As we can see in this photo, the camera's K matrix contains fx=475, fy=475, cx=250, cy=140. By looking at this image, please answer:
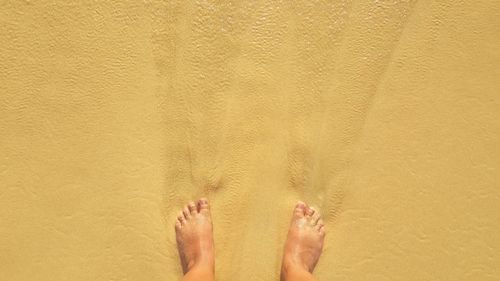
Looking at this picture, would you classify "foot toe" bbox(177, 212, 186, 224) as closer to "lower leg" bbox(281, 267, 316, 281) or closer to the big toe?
the big toe

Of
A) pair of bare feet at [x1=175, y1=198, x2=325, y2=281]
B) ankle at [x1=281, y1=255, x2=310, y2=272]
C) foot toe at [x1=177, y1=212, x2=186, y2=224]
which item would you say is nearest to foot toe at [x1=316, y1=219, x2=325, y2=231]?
pair of bare feet at [x1=175, y1=198, x2=325, y2=281]

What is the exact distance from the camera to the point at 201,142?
1884 millimetres

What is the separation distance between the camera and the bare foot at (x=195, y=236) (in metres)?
1.85

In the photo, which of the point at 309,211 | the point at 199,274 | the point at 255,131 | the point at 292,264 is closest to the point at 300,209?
the point at 309,211

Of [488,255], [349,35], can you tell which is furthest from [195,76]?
[488,255]

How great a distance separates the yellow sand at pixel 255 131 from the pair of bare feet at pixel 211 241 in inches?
1.5

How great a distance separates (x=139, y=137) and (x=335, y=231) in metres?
0.87

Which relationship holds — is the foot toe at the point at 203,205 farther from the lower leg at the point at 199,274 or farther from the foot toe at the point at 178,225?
the lower leg at the point at 199,274

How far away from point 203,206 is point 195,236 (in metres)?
0.12

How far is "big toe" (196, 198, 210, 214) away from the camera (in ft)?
6.20

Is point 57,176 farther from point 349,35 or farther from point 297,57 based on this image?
point 349,35

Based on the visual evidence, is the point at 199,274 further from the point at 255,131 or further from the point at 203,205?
the point at 255,131

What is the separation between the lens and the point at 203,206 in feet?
6.22

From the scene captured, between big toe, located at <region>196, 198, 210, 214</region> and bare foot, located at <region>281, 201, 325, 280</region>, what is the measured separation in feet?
1.12
